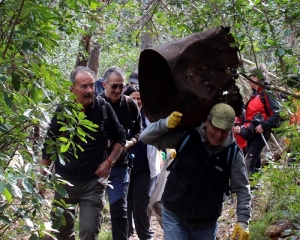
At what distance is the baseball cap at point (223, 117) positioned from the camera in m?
4.56

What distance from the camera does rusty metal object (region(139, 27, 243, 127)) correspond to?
4.65 meters

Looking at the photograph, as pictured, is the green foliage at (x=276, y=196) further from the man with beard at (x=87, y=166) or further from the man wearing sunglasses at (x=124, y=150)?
the man with beard at (x=87, y=166)

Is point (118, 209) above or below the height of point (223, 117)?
below

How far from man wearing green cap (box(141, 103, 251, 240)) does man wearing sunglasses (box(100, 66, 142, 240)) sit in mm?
1977

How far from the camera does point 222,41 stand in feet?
16.1

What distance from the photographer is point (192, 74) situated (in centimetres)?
471

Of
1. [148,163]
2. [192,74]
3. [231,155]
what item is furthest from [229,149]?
[148,163]

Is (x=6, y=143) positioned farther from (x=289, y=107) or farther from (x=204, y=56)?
(x=289, y=107)

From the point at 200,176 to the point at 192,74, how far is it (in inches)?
33.9

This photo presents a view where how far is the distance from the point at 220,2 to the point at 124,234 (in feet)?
9.62

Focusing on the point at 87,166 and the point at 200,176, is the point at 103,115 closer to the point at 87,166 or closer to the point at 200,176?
the point at 87,166

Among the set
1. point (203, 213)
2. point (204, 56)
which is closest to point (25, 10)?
point (204, 56)

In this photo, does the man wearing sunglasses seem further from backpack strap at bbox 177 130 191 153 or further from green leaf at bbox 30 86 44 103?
green leaf at bbox 30 86 44 103

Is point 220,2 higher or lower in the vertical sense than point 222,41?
higher
